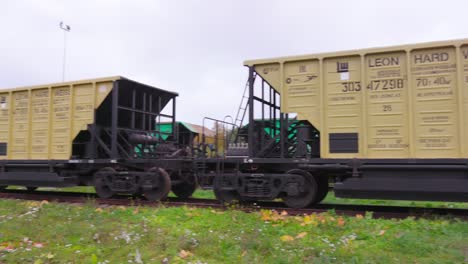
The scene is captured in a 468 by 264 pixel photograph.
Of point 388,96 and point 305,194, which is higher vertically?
point 388,96

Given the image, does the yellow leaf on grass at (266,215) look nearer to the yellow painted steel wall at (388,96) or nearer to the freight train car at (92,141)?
the yellow painted steel wall at (388,96)

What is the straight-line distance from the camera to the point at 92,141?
10.7 metres

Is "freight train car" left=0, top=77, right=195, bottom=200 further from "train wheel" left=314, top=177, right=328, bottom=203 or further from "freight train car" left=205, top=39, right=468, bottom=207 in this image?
"train wheel" left=314, top=177, right=328, bottom=203

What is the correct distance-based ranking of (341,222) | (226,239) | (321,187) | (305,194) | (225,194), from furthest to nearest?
(225,194) → (321,187) → (305,194) → (341,222) → (226,239)

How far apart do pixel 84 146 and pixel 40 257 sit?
6985mm

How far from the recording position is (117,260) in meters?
4.65

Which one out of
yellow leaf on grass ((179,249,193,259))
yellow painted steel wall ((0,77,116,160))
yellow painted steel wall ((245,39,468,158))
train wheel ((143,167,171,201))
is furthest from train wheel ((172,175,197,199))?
yellow leaf on grass ((179,249,193,259))

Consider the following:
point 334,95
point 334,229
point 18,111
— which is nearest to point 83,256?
point 334,229

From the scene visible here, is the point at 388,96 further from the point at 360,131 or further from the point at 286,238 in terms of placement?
the point at 286,238

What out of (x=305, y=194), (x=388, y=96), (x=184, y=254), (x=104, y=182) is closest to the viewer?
(x=184, y=254)

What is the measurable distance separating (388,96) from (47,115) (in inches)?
363

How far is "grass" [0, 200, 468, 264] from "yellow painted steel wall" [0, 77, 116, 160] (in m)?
4.22

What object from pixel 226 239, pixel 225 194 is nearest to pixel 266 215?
pixel 226 239

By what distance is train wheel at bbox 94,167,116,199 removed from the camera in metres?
10.2
